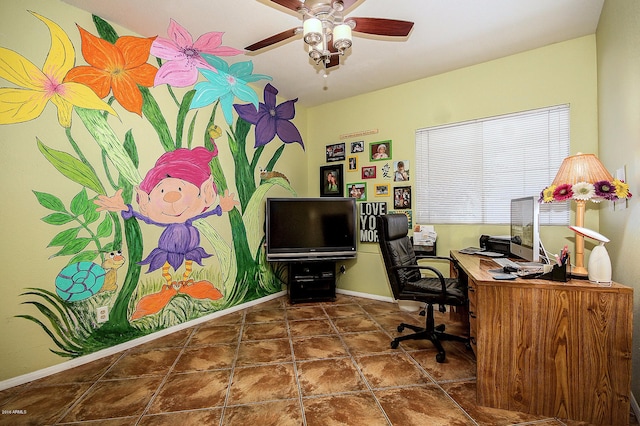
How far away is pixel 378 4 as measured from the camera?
2160 mm

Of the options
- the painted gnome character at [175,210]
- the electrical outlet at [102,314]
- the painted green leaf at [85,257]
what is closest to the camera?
the painted green leaf at [85,257]

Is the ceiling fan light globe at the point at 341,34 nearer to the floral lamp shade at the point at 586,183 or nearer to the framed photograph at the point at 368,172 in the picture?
the floral lamp shade at the point at 586,183

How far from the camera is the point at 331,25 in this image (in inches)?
68.7

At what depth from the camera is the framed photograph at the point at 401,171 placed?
357 cm

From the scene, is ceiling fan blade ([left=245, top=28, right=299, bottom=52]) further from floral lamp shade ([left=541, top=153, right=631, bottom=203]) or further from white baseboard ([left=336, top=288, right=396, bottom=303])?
white baseboard ([left=336, top=288, right=396, bottom=303])

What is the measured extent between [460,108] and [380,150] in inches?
39.7

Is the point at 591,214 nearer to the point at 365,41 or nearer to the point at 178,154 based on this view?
the point at 365,41

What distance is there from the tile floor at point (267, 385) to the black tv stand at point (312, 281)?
2.93 feet

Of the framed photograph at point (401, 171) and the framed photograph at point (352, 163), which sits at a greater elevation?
the framed photograph at point (352, 163)

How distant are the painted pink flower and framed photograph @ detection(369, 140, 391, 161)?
1.91 metres

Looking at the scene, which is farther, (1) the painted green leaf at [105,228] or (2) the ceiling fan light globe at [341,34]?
(1) the painted green leaf at [105,228]

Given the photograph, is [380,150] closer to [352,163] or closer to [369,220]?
[352,163]

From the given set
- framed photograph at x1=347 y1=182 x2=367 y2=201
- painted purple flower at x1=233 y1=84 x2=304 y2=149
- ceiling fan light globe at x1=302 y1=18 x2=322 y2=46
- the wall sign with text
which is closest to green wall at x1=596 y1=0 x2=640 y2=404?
ceiling fan light globe at x1=302 y1=18 x2=322 y2=46

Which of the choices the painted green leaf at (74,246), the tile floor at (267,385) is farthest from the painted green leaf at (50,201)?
the tile floor at (267,385)
